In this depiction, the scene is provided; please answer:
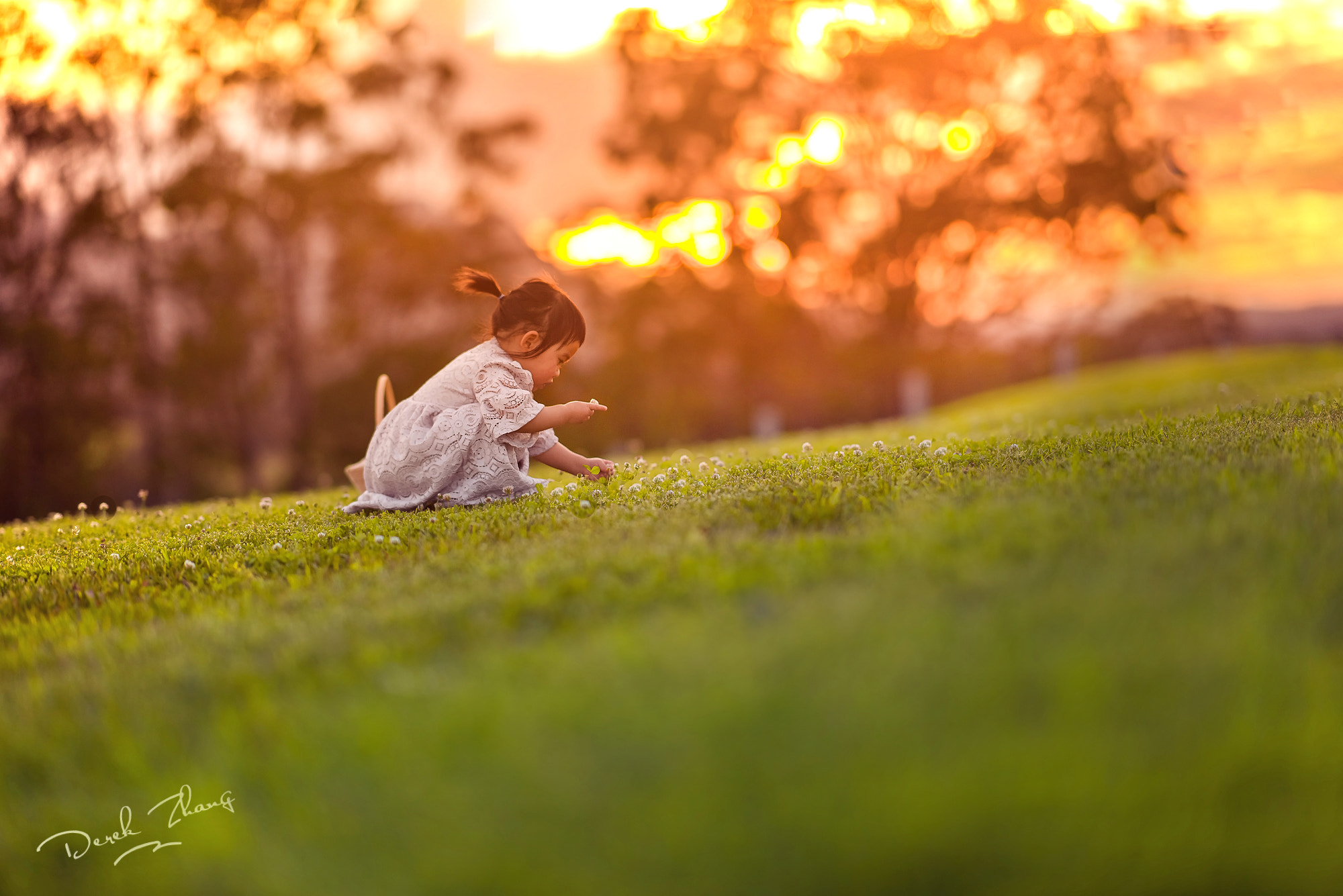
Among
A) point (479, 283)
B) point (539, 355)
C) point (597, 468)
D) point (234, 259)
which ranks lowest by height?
point (597, 468)

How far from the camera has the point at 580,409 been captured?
665 cm

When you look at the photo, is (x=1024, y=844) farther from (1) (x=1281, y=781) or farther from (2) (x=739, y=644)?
(2) (x=739, y=644)

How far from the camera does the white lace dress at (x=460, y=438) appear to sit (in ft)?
22.7

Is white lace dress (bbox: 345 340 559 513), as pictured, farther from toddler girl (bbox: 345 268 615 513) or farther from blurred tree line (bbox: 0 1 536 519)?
blurred tree line (bbox: 0 1 536 519)

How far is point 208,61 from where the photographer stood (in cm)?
2733

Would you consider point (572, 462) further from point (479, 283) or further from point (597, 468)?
point (479, 283)

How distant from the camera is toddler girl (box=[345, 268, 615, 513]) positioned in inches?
273

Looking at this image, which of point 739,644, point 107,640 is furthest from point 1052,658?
point 107,640

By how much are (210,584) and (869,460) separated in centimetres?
427

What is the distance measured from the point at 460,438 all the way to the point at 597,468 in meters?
1.10

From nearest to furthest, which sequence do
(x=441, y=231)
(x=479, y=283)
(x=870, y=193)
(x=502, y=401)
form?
1. (x=502, y=401)
2. (x=479, y=283)
3. (x=441, y=231)
4. (x=870, y=193)
